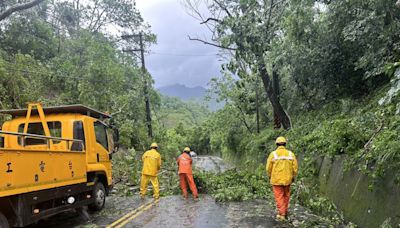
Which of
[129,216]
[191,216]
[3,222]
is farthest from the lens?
[129,216]

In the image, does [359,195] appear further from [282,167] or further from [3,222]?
[3,222]

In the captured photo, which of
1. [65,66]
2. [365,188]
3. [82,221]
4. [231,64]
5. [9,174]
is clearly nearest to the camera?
[9,174]

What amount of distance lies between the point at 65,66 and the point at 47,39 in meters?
8.42

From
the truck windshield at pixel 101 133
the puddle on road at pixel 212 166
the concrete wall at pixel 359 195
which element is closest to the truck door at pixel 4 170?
the truck windshield at pixel 101 133

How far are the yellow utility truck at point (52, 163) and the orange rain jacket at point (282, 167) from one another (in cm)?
469

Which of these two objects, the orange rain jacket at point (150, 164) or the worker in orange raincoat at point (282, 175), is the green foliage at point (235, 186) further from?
the worker in orange raincoat at point (282, 175)

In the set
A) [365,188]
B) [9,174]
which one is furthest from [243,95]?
[9,174]

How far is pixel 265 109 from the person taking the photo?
32188 mm

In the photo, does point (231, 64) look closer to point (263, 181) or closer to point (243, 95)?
point (263, 181)

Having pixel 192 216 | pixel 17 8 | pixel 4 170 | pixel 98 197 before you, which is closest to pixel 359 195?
pixel 192 216

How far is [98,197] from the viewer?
1084cm

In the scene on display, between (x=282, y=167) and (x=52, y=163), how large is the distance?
202 inches

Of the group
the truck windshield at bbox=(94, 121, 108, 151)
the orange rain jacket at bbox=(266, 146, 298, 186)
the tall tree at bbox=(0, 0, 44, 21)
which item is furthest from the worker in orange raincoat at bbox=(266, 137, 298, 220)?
the tall tree at bbox=(0, 0, 44, 21)

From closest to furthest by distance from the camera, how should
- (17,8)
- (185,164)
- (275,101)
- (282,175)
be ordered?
(282,175), (185,164), (17,8), (275,101)
